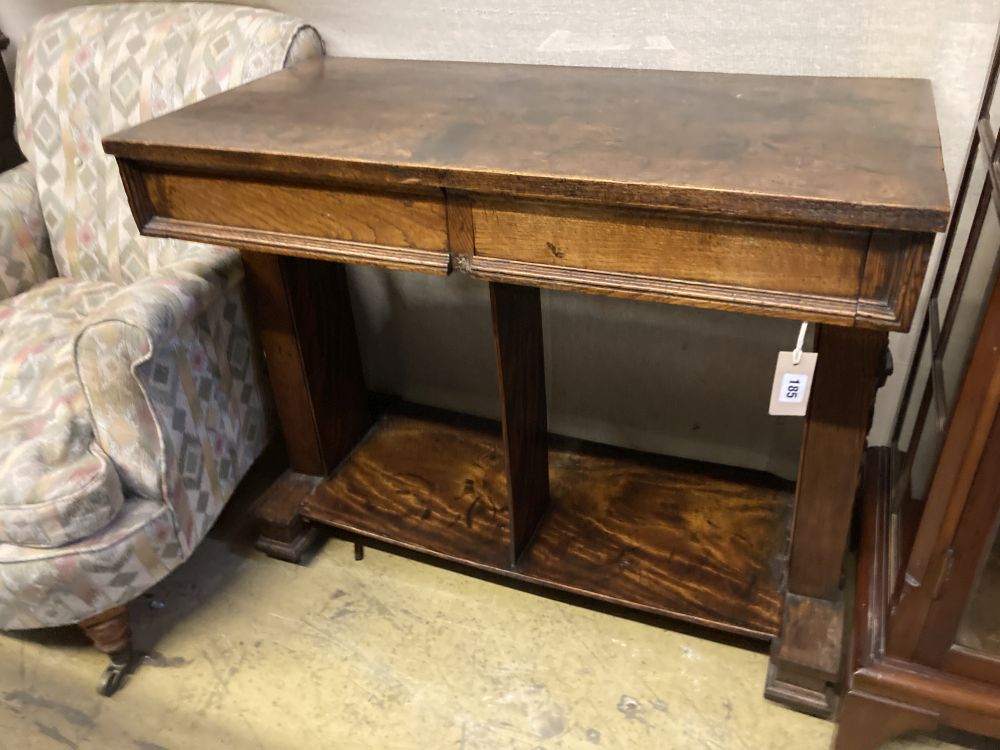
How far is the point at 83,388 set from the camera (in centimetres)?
109

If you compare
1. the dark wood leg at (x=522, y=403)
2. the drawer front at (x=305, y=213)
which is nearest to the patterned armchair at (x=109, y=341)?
the drawer front at (x=305, y=213)

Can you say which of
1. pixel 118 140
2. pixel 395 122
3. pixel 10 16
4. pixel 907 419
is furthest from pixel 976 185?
pixel 10 16

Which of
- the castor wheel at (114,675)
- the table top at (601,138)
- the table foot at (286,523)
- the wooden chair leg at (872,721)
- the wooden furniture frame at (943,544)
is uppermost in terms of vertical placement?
the table top at (601,138)

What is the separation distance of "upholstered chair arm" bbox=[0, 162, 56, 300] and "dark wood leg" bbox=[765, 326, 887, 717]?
138 cm

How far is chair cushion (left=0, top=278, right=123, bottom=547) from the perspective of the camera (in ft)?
3.51

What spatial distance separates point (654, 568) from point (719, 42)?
0.76 meters

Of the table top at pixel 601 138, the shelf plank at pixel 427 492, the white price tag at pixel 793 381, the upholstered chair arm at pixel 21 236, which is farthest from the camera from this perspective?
the upholstered chair arm at pixel 21 236

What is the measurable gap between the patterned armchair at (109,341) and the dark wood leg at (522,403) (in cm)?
46

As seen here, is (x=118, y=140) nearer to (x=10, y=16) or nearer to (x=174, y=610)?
(x=174, y=610)

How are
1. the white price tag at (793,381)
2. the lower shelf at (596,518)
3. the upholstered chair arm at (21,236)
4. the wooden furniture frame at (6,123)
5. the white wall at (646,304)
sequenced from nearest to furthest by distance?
the white price tag at (793,381) → the white wall at (646,304) → the lower shelf at (596,518) → the upholstered chair arm at (21,236) → the wooden furniture frame at (6,123)

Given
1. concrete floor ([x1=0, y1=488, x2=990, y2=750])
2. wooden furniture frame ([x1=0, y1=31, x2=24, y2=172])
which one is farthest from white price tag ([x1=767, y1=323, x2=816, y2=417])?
wooden furniture frame ([x1=0, y1=31, x2=24, y2=172])

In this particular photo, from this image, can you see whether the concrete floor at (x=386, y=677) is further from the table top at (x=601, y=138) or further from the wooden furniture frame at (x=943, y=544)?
the table top at (x=601, y=138)

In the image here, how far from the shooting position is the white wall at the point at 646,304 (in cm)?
106

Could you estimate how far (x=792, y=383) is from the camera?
0.92 metres
